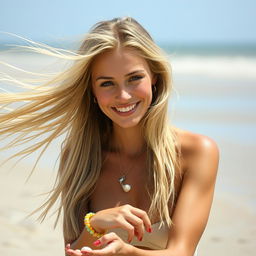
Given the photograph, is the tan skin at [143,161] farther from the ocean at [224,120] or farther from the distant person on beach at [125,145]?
the ocean at [224,120]

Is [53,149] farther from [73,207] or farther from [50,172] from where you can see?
[73,207]

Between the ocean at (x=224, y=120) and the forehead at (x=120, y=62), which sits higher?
the ocean at (x=224, y=120)

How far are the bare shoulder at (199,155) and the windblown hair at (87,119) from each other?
0.26ft

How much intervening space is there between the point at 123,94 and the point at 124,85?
0.06 m

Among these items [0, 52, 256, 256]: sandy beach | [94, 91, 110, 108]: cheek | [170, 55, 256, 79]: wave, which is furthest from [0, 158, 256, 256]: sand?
[170, 55, 256, 79]: wave

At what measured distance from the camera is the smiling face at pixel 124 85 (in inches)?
165

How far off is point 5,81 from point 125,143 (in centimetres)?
99

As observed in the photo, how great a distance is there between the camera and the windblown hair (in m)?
4.29

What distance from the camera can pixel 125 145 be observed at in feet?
15.4

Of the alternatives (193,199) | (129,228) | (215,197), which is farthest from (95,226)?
(215,197)

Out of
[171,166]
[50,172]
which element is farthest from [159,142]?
[50,172]

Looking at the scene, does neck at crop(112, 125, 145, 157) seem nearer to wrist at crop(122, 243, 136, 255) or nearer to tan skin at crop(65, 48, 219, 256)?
tan skin at crop(65, 48, 219, 256)

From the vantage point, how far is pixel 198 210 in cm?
416

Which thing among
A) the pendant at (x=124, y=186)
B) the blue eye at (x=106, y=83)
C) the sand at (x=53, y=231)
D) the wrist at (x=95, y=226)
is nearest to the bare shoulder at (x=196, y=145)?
the pendant at (x=124, y=186)
